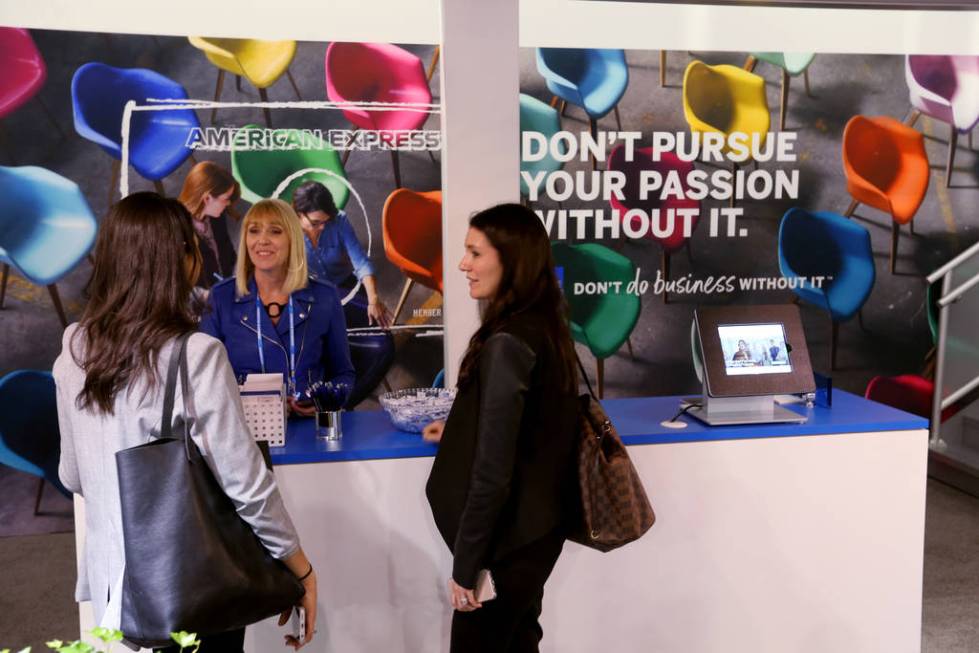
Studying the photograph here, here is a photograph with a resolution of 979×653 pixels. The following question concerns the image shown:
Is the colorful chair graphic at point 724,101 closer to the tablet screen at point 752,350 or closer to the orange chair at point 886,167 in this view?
the orange chair at point 886,167

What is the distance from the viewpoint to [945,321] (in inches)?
215

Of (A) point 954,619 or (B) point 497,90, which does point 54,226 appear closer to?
(B) point 497,90

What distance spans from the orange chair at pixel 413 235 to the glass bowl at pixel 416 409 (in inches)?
91.0

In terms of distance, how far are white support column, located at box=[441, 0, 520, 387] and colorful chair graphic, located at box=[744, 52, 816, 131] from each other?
2.67 m

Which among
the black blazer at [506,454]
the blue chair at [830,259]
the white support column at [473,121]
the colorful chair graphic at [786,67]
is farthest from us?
the blue chair at [830,259]

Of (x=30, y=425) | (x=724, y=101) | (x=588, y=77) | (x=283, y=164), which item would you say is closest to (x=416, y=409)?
(x=283, y=164)

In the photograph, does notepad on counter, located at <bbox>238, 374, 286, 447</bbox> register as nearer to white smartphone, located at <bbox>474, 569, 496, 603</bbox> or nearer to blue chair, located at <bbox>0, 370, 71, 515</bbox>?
white smartphone, located at <bbox>474, 569, 496, 603</bbox>

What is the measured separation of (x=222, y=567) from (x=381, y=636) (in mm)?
1125

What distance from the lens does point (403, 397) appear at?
2.63 m

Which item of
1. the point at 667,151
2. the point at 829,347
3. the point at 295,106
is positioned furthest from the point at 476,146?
the point at 829,347

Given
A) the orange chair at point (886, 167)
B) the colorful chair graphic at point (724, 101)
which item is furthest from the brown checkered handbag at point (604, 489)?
the orange chair at point (886, 167)

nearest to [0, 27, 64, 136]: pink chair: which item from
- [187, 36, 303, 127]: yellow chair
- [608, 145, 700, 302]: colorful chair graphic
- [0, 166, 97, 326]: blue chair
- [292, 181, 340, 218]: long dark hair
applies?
[0, 166, 97, 326]: blue chair

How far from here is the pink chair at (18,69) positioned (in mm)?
4336

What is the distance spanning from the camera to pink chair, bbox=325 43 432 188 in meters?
4.72
